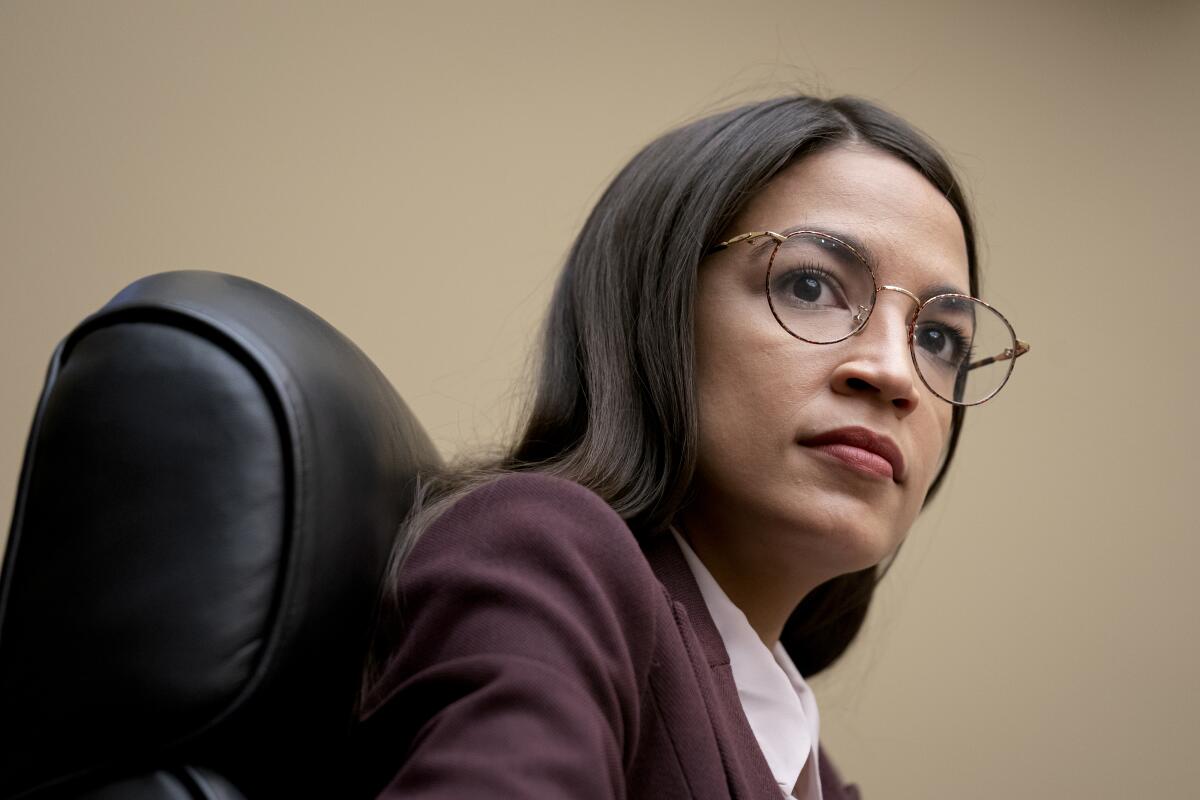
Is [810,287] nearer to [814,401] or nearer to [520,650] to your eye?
[814,401]

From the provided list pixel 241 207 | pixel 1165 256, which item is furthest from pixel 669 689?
pixel 1165 256

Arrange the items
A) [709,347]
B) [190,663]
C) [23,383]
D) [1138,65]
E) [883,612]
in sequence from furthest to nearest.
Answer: [1138,65] → [883,612] → [23,383] → [709,347] → [190,663]

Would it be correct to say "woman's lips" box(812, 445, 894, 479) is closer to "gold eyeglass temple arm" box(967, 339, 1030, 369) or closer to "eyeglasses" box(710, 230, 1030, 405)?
"eyeglasses" box(710, 230, 1030, 405)

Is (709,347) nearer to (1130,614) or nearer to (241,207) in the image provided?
(241,207)

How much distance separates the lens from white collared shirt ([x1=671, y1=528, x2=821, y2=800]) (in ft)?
3.42

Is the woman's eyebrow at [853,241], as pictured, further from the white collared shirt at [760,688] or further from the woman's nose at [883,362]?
the white collared shirt at [760,688]

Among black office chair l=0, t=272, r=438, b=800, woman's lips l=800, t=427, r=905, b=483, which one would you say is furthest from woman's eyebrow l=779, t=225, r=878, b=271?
black office chair l=0, t=272, r=438, b=800

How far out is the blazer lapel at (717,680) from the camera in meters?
0.86

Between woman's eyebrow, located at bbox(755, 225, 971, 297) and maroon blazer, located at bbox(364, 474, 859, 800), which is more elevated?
woman's eyebrow, located at bbox(755, 225, 971, 297)

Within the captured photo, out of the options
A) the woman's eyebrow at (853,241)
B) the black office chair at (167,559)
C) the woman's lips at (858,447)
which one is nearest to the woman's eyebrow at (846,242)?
the woman's eyebrow at (853,241)

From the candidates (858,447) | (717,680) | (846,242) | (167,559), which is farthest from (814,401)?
(167,559)

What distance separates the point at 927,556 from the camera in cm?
214

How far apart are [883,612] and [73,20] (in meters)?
1.68

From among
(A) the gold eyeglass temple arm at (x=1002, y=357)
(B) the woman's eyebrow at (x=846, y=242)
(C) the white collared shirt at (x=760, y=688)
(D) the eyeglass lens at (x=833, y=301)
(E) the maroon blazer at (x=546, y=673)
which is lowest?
(C) the white collared shirt at (x=760, y=688)
